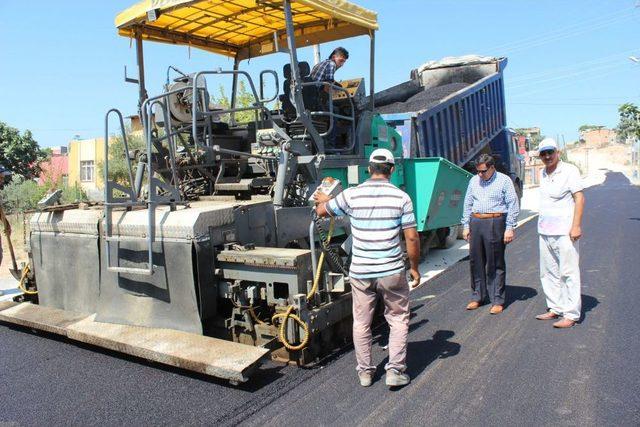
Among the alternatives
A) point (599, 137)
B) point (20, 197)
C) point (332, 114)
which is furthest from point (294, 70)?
point (599, 137)

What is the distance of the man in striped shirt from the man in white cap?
1789 mm

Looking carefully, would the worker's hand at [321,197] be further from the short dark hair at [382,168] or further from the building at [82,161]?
the building at [82,161]

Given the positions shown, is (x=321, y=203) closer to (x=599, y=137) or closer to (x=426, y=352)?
(x=426, y=352)

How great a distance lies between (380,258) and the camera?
3.49 meters

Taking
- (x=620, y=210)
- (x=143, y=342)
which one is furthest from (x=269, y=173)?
(x=620, y=210)

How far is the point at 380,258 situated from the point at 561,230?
207 centimetres

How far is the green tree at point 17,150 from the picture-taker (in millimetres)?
25281

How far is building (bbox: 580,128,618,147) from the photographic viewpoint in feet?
295

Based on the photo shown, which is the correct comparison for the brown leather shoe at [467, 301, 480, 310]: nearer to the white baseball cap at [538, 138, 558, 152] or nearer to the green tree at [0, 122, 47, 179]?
the white baseball cap at [538, 138, 558, 152]

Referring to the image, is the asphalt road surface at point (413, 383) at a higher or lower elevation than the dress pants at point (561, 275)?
lower

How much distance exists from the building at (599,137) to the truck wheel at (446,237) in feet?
299

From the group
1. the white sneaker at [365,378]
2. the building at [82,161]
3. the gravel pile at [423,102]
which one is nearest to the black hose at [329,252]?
the white sneaker at [365,378]

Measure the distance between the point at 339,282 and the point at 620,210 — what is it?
1325cm

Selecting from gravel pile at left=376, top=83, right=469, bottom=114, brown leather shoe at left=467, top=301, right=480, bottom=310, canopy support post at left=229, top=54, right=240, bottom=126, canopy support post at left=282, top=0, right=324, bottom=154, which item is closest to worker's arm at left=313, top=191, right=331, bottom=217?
canopy support post at left=282, top=0, right=324, bottom=154
